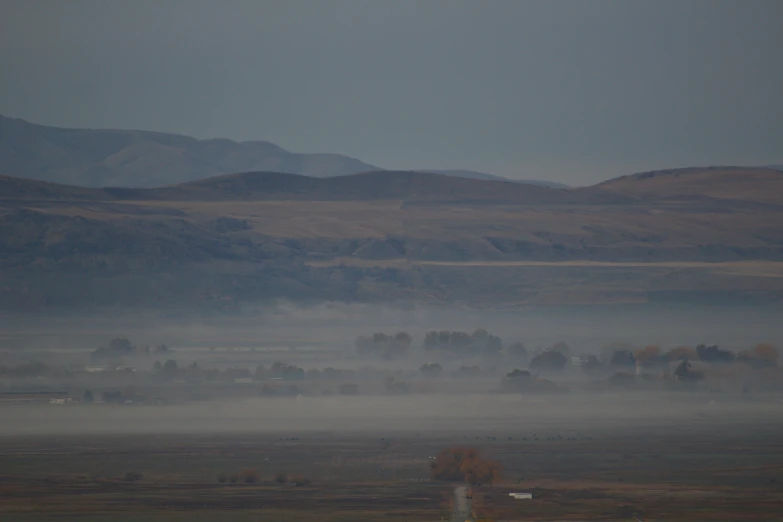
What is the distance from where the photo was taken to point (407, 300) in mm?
136000

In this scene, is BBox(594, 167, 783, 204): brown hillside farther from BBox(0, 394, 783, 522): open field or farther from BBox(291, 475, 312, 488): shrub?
BBox(291, 475, 312, 488): shrub

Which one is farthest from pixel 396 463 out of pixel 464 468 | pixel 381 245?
pixel 381 245

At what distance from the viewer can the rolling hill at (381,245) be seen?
136000 millimetres

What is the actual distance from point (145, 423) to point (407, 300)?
35.9m

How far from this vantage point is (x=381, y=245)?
14162cm

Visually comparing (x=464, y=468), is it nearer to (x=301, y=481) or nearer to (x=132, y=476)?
(x=301, y=481)

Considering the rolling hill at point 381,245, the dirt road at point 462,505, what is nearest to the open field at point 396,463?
the dirt road at point 462,505

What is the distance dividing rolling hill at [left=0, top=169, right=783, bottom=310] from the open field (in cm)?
2165

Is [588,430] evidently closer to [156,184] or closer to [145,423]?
[145,423]

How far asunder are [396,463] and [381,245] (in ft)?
196

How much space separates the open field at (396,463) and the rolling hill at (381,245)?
2165 cm

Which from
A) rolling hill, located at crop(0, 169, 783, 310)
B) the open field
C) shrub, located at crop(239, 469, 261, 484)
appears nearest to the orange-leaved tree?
the open field

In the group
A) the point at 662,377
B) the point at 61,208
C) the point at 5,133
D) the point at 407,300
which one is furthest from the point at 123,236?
the point at 662,377

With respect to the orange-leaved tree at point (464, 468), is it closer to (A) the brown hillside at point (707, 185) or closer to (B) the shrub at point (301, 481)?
(B) the shrub at point (301, 481)
